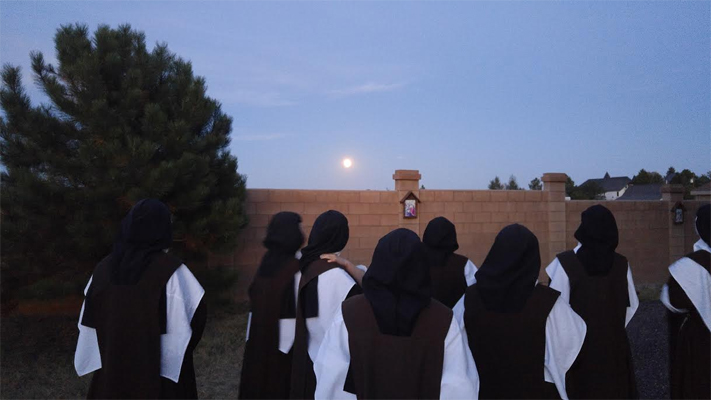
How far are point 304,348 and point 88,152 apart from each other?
4155 millimetres

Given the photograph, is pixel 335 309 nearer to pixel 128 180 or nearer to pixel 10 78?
pixel 128 180

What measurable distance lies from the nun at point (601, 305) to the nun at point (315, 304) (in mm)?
1412

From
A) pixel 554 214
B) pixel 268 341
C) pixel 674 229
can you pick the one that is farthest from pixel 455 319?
pixel 674 229

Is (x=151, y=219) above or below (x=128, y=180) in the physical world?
below

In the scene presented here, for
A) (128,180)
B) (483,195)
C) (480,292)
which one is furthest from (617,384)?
(483,195)

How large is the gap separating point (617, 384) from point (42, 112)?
21.2 feet

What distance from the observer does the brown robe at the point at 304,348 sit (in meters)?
3.38

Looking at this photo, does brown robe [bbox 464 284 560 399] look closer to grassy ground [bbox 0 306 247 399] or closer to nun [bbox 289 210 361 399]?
nun [bbox 289 210 361 399]

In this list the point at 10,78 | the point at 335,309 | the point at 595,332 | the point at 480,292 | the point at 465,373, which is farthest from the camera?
the point at 10,78

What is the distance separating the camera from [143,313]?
2955 millimetres

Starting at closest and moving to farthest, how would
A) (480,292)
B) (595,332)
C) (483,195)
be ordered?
(480,292) → (595,332) → (483,195)

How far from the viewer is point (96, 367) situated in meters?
3.14

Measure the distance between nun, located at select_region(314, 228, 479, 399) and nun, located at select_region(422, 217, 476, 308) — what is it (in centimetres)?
223

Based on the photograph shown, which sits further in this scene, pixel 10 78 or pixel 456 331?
pixel 10 78
